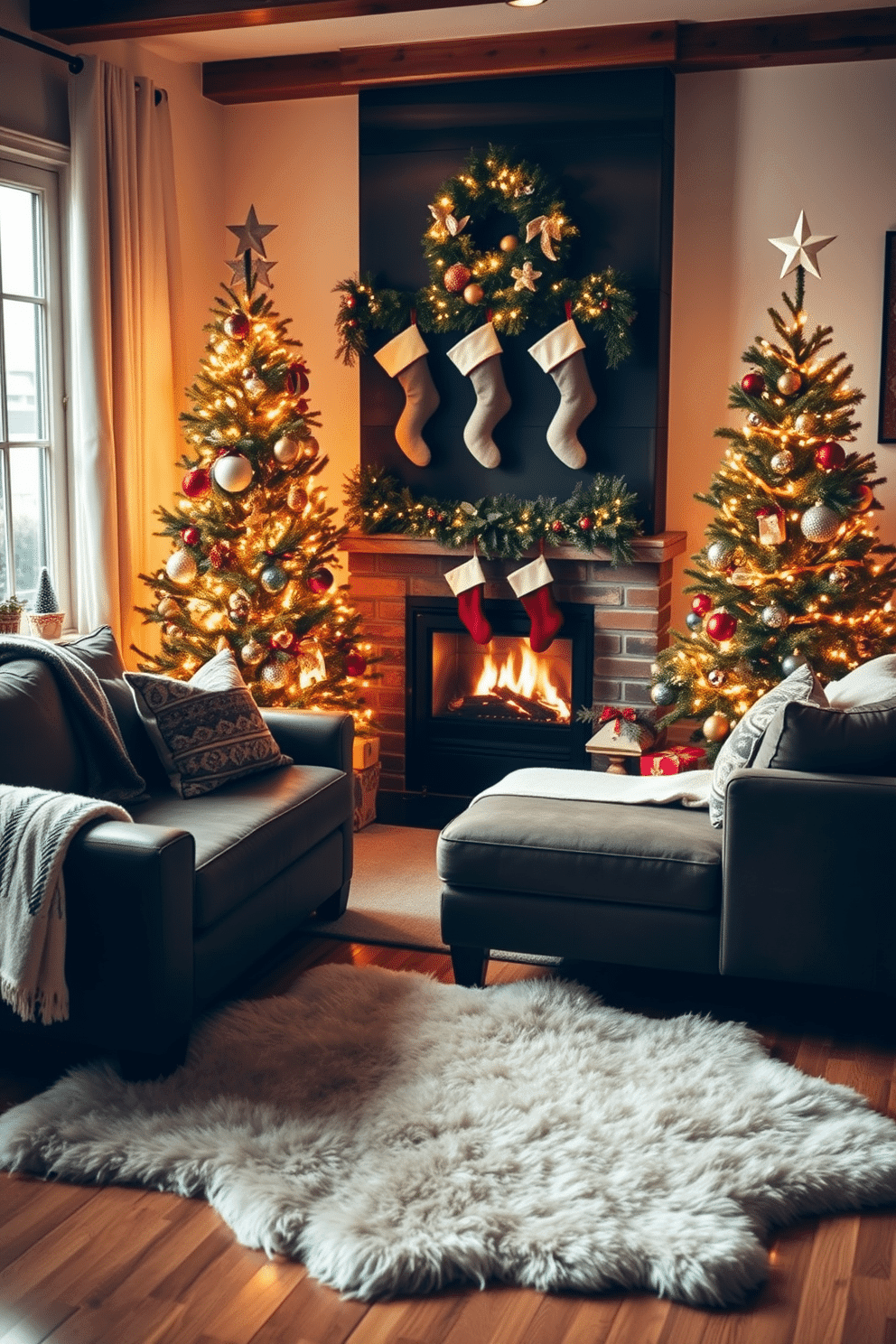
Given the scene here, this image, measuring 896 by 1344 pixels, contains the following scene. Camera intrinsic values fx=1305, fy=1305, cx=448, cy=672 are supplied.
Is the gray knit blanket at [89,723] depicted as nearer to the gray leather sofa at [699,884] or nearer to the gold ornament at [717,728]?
the gray leather sofa at [699,884]

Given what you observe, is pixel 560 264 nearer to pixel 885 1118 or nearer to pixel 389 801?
pixel 389 801

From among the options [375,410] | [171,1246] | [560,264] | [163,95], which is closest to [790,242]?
[560,264]

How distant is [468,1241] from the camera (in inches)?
83.8

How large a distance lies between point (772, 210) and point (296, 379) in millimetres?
1825

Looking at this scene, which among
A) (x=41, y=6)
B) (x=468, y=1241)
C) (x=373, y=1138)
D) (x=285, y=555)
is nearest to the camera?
(x=468, y=1241)

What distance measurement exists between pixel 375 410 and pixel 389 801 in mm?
1484

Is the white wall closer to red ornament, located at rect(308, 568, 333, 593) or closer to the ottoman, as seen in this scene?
red ornament, located at rect(308, 568, 333, 593)

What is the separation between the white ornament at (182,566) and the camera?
432 centimetres

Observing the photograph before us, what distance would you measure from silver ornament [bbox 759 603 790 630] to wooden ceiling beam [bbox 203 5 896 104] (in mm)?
1882

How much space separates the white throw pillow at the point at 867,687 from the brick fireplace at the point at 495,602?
4.29ft

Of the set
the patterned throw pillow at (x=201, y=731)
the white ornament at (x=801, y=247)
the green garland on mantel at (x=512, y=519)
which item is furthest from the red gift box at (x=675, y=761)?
the white ornament at (x=801, y=247)

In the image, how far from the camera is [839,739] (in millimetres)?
2902

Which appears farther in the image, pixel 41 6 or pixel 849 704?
pixel 41 6

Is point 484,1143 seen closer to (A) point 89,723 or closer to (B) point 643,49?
(A) point 89,723
